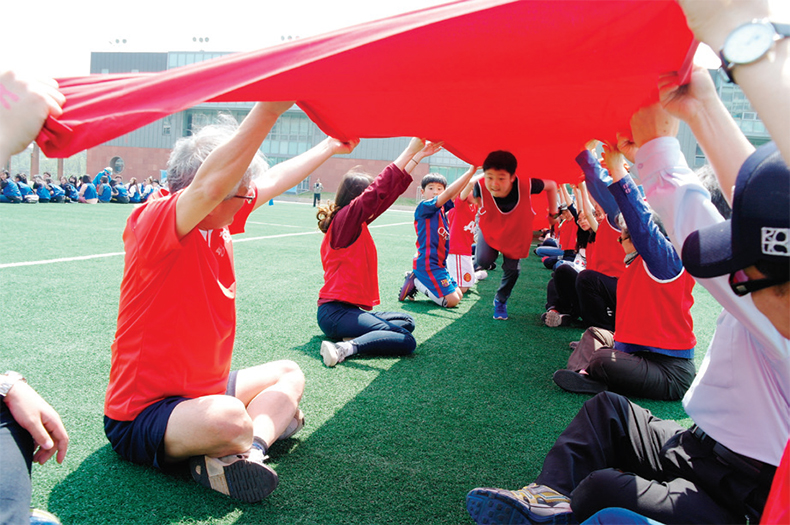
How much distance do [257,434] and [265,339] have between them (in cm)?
201

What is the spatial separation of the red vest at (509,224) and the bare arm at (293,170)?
2.96 metres

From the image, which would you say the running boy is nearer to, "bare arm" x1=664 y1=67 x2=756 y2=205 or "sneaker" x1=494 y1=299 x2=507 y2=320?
"sneaker" x1=494 y1=299 x2=507 y2=320

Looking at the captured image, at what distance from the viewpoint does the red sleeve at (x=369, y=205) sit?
3270 millimetres

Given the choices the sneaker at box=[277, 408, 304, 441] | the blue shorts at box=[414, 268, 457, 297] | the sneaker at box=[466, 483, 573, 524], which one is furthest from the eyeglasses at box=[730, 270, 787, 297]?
the blue shorts at box=[414, 268, 457, 297]

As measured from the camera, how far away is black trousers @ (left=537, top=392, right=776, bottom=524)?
1.51 meters

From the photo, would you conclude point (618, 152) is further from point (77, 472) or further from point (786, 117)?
point (77, 472)

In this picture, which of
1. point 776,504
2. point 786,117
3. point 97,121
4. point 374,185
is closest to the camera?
point 786,117

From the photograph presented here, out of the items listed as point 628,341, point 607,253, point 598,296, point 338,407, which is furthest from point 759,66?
point 607,253

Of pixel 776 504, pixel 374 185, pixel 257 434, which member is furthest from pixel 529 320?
pixel 776 504

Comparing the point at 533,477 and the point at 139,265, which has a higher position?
the point at 139,265

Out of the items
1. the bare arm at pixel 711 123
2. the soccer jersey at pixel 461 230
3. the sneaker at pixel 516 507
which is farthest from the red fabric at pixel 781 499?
the soccer jersey at pixel 461 230

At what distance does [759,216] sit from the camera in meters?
0.87

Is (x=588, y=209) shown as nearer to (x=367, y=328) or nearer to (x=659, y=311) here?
(x=659, y=311)

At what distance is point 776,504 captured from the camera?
2.94 feet
